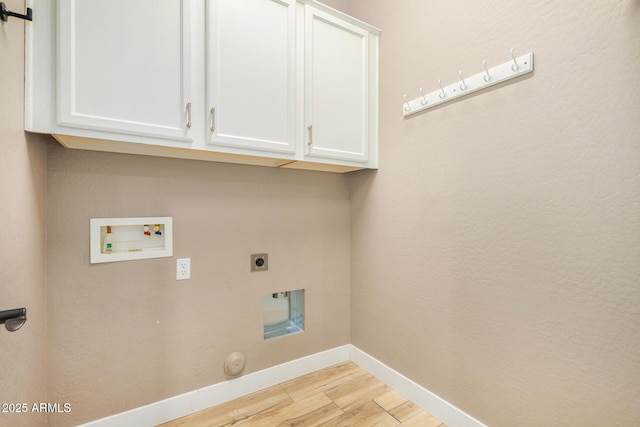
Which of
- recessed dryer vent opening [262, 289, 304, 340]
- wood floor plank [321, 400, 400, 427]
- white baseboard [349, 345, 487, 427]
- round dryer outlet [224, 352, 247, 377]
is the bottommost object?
wood floor plank [321, 400, 400, 427]

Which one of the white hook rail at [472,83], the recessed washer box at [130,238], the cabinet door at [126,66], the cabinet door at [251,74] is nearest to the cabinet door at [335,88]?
the cabinet door at [251,74]

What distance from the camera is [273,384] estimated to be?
192 centimetres

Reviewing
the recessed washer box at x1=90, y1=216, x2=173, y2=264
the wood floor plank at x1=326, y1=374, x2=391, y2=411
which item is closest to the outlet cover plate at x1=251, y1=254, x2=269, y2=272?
the recessed washer box at x1=90, y1=216, x2=173, y2=264

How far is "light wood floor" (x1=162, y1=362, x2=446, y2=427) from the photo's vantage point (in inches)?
62.8

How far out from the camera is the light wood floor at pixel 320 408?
62.8 inches

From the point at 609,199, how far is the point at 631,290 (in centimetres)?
33

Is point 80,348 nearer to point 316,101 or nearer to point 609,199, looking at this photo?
point 316,101

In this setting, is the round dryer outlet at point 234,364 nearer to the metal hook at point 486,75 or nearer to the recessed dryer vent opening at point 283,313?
the recessed dryer vent opening at point 283,313

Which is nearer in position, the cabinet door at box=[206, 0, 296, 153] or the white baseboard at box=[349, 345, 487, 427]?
the cabinet door at box=[206, 0, 296, 153]

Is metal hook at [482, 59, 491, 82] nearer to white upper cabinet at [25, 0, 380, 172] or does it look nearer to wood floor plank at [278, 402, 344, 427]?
white upper cabinet at [25, 0, 380, 172]

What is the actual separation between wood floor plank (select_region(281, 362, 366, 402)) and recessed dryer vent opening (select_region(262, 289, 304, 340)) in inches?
13.2

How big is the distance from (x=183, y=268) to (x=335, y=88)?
1.48 metres

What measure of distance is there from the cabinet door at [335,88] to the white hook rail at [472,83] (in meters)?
0.34

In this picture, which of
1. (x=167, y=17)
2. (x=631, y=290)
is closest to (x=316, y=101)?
(x=167, y=17)
